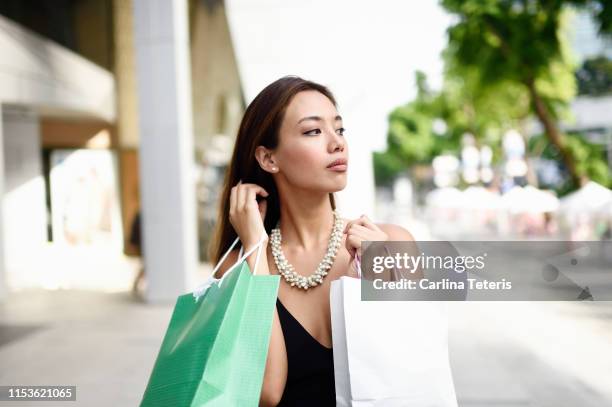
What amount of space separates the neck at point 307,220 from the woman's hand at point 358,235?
0.86 ft

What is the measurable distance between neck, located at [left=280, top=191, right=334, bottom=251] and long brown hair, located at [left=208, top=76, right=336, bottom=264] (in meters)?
0.10

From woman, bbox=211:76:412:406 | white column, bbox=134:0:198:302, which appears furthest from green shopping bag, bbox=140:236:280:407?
white column, bbox=134:0:198:302

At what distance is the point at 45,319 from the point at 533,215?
51.5 ft

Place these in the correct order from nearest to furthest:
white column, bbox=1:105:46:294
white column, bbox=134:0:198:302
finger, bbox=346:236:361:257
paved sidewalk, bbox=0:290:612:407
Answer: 1. finger, bbox=346:236:361:257
2. paved sidewalk, bbox=0:290:612:407
3. white column, bbox=134:0:198:302
4. white column, bbox=1:105:46:294

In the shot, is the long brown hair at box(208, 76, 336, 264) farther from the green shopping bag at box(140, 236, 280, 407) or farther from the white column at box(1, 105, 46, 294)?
the white column at box(1, 105, 46, 294)

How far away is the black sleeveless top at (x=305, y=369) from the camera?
1.58 metres

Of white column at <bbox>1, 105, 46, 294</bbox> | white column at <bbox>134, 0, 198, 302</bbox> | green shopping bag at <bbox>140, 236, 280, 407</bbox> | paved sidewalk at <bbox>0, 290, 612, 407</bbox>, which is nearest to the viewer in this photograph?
green shopping bag at <bbox>140, 236, 280, 407</bbox>

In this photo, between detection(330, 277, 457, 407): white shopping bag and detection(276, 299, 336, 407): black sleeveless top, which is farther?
detection(276, 299, 336, 407): black sleeveless top

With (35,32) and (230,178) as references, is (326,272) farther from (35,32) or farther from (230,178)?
(35,32)

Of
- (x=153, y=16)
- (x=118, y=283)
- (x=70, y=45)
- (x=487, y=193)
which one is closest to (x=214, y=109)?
(x=70, y=45)

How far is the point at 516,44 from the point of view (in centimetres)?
1298

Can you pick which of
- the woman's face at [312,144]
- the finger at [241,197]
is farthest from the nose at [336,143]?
the finger at [241,197]

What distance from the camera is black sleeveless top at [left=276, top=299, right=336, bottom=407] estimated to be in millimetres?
1578

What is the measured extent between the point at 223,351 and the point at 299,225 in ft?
2.04
